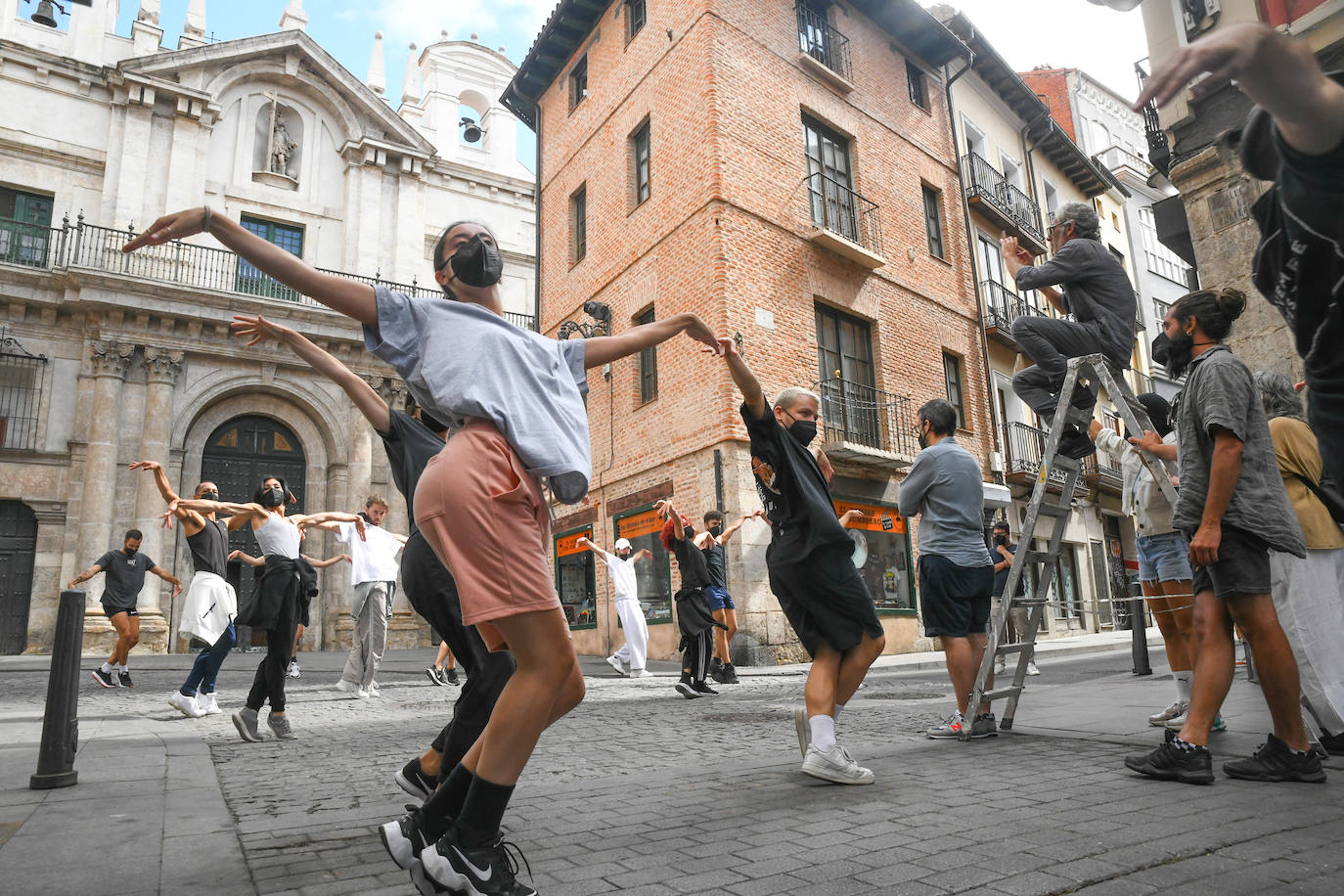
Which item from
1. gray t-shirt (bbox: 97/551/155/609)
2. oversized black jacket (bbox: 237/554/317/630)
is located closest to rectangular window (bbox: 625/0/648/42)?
gray t-shirt (bbox: 97/551/155/609)

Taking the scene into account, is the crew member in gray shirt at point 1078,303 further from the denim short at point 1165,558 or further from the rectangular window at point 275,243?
the rectangular window at point 275,243

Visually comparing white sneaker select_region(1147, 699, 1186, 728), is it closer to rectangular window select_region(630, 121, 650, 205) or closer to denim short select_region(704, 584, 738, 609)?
denim short select_region(704, 584, 738, 609)

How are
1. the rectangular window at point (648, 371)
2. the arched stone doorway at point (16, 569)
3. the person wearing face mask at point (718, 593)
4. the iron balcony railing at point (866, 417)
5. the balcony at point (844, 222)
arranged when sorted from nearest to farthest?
the person wearing face mask at point (718, 593)
the iron balcony railing at point (866, 417)
the balcony at point (844, 222)
the rectangular window at point (648, 371)
the arched stone doorway at point (16, 569)

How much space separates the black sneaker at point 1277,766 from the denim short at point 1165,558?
154 centimetres

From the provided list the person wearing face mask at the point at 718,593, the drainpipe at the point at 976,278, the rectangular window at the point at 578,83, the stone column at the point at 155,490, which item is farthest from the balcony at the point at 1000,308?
the stone column at the point at 155,490

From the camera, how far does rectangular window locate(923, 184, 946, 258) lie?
1917 cm

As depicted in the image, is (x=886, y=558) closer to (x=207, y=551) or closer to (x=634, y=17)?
(x=207, y=551)

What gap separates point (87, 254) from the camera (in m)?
19.4

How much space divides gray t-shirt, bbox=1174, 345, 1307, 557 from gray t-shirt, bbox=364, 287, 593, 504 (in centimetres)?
263

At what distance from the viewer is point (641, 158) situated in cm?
1712

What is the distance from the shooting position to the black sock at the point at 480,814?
2.06 metres

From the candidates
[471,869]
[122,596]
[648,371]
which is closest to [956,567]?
[471,869]

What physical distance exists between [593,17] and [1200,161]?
14.2 metres

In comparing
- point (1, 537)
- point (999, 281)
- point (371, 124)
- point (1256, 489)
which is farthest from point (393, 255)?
point (1256, 489)
